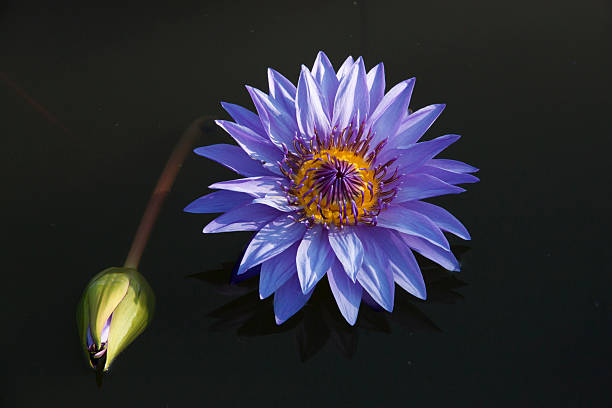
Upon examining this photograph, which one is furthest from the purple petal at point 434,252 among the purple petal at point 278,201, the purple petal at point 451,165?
the purple petal at point 278,201

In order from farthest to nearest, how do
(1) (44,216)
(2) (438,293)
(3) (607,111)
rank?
(3) (607,111), (1) (44,216), (2) (438,293)

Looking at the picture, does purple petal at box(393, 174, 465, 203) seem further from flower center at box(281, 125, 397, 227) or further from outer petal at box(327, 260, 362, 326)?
outer petal at box(327, 260, 362, 326)

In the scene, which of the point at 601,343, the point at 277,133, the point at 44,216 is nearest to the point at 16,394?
the point at 44,216

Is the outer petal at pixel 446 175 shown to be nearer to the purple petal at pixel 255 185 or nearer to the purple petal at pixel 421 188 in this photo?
the purple petal at pixel 421 188

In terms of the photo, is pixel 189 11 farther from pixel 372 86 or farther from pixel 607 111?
pixel 607 111

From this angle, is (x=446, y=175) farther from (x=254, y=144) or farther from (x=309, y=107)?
(x=254, y=144)

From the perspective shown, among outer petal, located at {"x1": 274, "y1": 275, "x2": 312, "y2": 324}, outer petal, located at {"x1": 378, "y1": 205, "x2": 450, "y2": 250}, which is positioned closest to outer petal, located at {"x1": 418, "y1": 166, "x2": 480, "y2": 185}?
outer petal, located at {"x1": 378, "y1": 205, "x2": 450, "y2": 250}

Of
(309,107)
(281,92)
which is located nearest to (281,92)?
(281,92)
